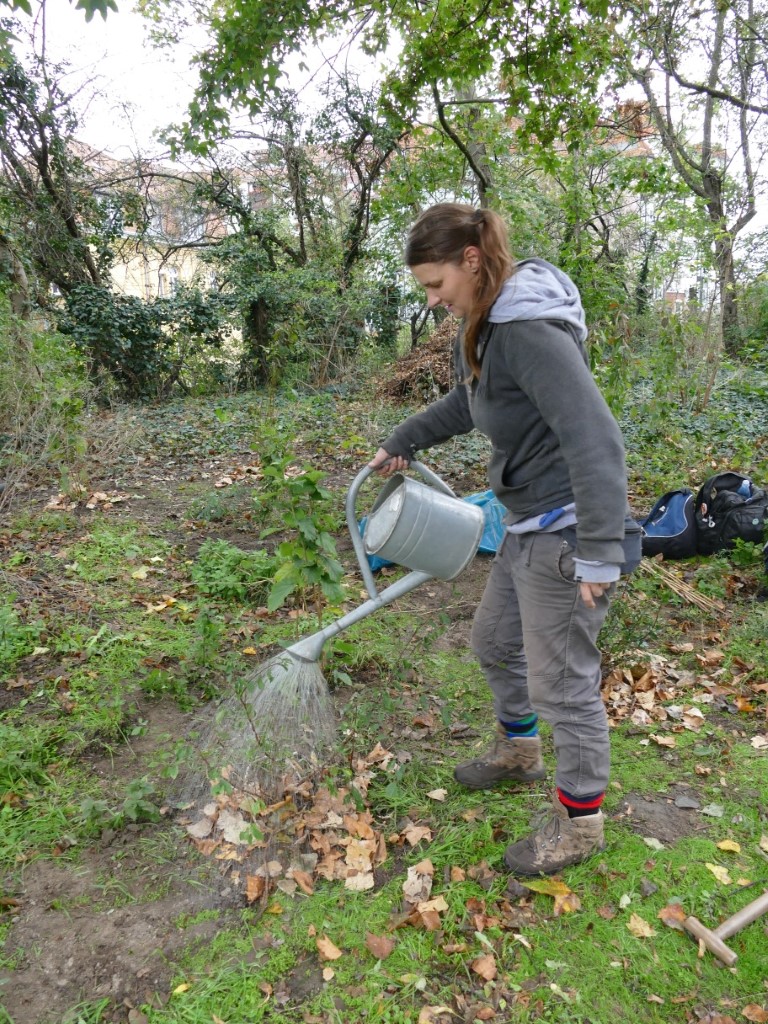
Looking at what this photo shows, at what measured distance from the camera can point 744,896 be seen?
7.07 ft

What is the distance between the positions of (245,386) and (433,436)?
1140cm

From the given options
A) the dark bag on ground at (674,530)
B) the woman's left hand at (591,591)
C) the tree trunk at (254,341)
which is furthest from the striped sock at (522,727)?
the tree trunk at (254,341)

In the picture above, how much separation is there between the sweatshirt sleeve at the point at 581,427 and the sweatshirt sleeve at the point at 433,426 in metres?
0.61

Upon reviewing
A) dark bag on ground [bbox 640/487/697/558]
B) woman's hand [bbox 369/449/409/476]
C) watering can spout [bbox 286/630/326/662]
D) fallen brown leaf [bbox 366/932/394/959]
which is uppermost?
woman's hand [bbox 369/449/409/476]

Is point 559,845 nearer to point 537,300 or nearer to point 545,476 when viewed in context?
point 545,476

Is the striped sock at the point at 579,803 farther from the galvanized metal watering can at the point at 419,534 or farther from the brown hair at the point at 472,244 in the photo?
the brown hair at the point at 472,244

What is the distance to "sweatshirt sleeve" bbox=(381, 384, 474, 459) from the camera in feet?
7.82

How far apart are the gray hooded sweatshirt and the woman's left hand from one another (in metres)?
0.05

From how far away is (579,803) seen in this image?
7.03 feet

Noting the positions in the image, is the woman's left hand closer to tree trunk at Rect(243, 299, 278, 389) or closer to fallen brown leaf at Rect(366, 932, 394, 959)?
fallen brown leaf at Rect(366, 932, 394, 959)

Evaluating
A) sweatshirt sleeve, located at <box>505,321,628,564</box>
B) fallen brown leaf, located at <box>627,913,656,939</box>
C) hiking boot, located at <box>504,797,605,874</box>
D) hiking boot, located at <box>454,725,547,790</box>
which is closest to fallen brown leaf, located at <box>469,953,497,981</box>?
hiking boot, located at <box>504,797,605,874</box>

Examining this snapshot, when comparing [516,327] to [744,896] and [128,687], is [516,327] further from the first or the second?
[128,687]

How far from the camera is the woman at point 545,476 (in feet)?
5.67

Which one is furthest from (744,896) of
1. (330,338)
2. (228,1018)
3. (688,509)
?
(330,338)
